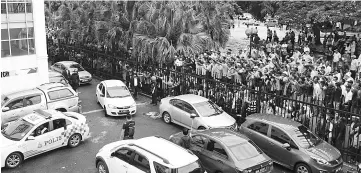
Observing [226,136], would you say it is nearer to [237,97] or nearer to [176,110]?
[176,110]

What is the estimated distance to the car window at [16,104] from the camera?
16609 millimetres

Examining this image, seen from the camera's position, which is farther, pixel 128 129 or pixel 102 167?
pixel 128 129

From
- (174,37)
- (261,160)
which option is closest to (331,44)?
(174,37)

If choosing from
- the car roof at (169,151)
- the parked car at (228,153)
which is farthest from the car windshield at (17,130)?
the parked car at (228,153)

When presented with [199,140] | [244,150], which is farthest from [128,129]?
[244,150]

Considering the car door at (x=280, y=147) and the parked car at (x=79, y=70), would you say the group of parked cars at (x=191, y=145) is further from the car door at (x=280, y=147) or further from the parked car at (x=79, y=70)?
the parked car at (x=79, y=70)

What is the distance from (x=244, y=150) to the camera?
478 inches

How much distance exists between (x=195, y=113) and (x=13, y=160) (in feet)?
22.7

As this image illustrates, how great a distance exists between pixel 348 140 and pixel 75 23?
860 inches

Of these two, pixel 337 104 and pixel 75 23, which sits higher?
pixel 75 23

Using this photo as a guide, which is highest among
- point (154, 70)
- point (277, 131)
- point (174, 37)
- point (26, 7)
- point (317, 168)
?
point (26, 7)

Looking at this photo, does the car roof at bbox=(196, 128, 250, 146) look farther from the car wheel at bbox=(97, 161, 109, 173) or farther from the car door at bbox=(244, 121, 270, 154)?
the car wheel at bbox=(97, 161, 109, 173)

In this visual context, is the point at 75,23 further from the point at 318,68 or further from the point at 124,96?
the point at 318,68

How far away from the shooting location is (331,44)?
2677 centimetres
